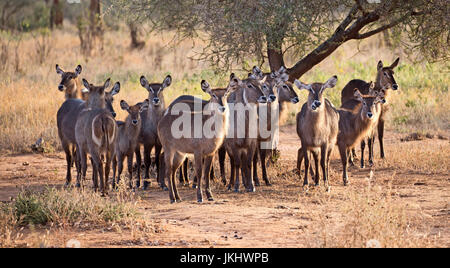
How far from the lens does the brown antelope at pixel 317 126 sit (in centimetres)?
1049

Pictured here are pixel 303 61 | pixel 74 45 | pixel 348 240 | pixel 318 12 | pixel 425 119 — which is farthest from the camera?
pixel 74 45

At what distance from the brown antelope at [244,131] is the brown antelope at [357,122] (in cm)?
164

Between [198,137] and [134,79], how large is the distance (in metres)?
9.90

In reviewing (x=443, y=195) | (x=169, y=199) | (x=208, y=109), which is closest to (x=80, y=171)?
(x=169, y=199)

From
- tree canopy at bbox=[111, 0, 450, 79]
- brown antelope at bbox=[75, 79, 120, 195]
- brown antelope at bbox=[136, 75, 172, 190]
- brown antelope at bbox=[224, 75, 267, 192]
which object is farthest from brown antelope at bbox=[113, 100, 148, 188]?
tree canopy at bbox=[111, 0, 450, 79]

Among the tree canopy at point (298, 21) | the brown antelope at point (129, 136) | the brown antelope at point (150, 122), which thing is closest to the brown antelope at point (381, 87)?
the tree canopy at point (298, 21)

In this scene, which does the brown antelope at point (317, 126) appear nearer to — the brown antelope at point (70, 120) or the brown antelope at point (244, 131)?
the brown antelope at point (244, 131)

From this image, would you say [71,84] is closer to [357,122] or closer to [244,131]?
[244,131]

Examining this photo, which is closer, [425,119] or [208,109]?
[208,109]

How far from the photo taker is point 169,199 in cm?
1018

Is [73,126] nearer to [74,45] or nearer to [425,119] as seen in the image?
[425,119]

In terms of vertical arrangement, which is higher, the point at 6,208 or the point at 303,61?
the point at 303,61

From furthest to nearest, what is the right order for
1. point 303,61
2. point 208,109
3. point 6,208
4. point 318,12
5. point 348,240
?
point 303,61 → point 318,12 → point 208,109 → point 6,208 → point 348,240
